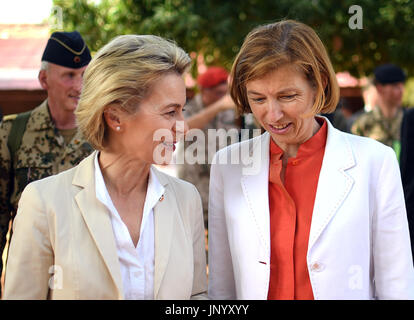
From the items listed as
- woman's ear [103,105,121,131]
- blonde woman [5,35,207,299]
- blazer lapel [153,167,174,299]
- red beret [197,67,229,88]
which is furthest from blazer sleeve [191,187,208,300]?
red beret [197,67,229,88]

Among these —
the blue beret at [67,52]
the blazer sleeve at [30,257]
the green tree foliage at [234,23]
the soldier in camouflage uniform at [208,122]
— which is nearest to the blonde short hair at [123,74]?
the blazer sleeve at [30,257]

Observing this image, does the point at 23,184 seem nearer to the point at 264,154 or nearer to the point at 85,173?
the point at 85,173

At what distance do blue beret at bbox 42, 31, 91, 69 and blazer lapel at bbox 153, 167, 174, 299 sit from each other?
4.26 ft

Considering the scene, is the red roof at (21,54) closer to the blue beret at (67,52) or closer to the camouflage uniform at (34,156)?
the blue beret at (67,52)

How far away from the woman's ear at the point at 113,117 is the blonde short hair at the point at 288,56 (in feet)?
1.88

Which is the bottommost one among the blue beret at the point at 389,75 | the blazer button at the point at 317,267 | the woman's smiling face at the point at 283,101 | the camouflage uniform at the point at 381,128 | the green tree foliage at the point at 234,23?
the blazer button at the point at 317,267

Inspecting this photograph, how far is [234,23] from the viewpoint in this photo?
8.09 meters

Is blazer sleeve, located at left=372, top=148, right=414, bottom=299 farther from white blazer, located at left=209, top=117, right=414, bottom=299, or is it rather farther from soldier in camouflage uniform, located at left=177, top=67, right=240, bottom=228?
soldier in camouflage uniform, located at left=177, top=67, right=240, bottom=228

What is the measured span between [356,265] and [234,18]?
6274 millimetres

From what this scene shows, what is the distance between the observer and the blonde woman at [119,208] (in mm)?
2168

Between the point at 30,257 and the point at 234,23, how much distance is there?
6.43 meters

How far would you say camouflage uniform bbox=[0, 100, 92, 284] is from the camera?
3.25 metres

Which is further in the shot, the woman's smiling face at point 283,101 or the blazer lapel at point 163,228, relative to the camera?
the woman's smiling face at point 283,101

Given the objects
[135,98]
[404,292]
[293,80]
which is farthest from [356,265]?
[135,98]
